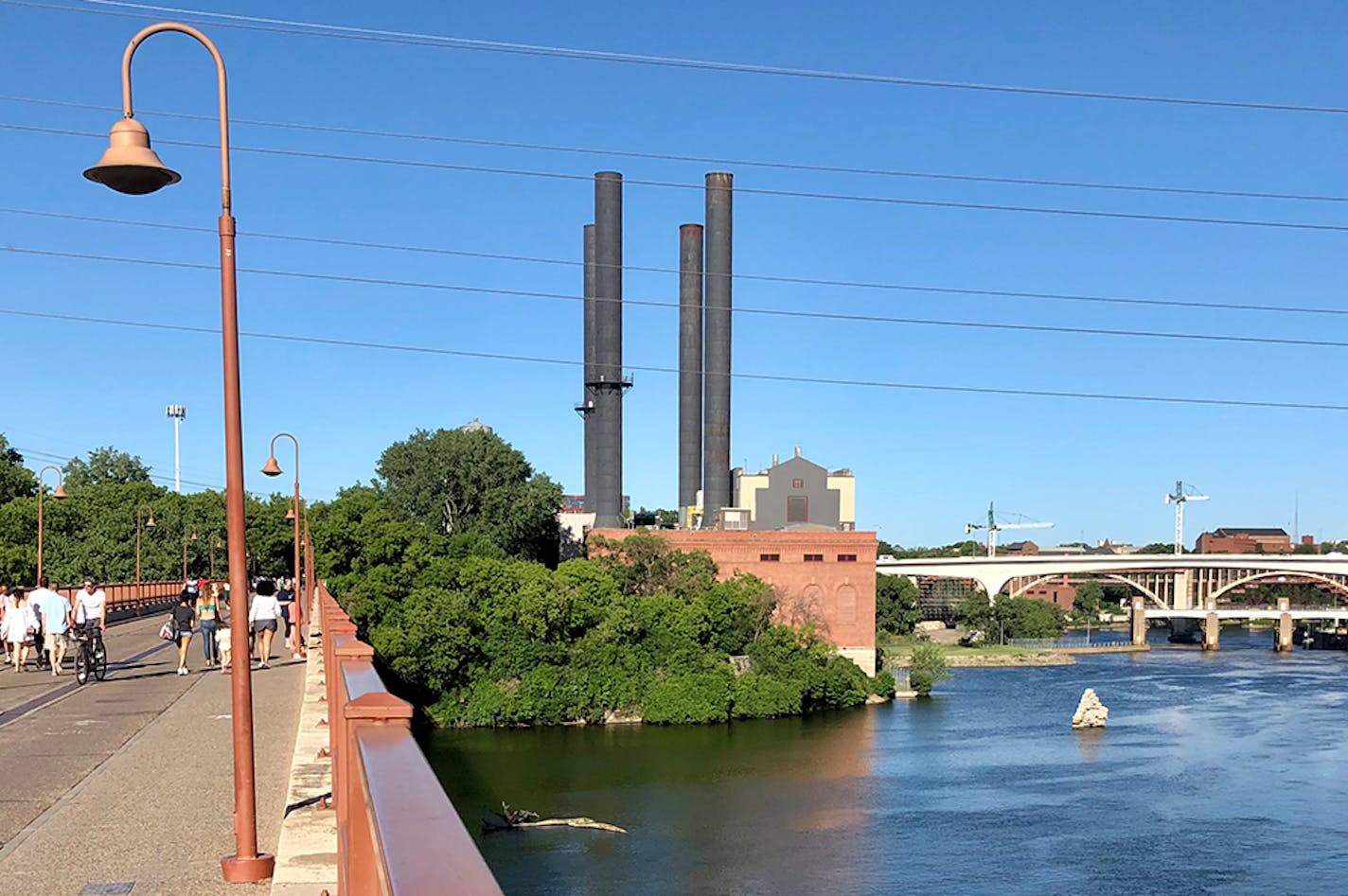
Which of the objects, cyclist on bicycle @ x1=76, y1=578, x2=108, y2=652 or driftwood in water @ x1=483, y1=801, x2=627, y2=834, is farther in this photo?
driftwood in water @ x1=483, y1=801, x2=627, y2=834

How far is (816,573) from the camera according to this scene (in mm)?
75812

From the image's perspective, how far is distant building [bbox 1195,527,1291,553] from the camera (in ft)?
572

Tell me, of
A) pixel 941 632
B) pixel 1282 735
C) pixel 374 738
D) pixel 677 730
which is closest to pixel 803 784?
pixel 677 730

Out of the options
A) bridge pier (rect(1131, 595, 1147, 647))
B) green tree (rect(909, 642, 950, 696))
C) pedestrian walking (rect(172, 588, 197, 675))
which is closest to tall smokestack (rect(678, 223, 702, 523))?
green tree (rect(909, 642, 950, 696))

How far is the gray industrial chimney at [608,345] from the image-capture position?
249ft

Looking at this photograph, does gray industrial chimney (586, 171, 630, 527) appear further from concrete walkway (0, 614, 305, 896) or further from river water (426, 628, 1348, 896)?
concrete walkway (0, 614, 305, 896)

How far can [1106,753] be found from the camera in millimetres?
55719

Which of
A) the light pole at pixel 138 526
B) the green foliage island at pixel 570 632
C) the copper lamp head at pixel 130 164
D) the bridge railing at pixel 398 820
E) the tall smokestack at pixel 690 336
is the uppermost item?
the tall smokestack at pixel 690 336

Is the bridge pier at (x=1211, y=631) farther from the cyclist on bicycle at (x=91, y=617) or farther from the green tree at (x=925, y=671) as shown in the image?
the cyclist on bicycle at (x=91, y=617)

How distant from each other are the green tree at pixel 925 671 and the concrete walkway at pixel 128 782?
5896 centimetres

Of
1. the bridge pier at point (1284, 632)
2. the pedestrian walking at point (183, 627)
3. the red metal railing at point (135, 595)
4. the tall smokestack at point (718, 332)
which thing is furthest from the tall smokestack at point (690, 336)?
the bridge pier at point (1284, 632)

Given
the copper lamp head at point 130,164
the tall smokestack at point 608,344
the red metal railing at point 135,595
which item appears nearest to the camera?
the copper lamp head at point 130,164

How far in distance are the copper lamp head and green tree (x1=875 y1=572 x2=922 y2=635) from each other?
104386 millimetres

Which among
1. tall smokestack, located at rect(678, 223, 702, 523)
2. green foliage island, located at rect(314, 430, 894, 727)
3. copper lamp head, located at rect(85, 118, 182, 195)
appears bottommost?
green foliage island, located at rect(314, 430, 894, 727)
